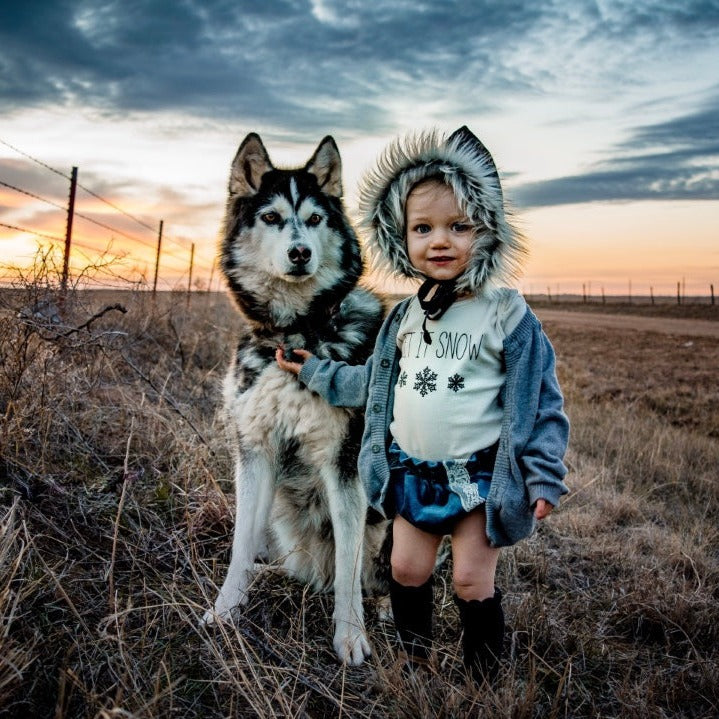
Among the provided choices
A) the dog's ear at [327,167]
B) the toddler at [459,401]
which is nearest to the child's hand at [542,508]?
the toddler at [459,401]

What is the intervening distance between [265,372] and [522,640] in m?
1.66

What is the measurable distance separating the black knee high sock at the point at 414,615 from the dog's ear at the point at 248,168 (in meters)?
2.09

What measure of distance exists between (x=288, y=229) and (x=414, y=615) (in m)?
1.83

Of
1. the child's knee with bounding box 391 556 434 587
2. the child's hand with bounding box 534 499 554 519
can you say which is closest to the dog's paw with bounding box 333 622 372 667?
the child's knee with bounding box 391 556 434 587

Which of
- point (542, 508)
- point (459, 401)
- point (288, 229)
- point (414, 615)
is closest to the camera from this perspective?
point (542, 508)

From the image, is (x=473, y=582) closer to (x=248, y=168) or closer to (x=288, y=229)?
(x=288, y=229)

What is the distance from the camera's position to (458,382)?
2.11 metres

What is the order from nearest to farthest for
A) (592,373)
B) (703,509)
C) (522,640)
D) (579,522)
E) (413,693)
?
(413,693)
(522,640)
(579,522)
(703,509)
(592,373)

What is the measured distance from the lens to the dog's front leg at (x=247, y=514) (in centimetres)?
270

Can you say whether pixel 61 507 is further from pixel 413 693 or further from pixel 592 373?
pixel 592 373

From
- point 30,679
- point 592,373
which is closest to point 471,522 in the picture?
point 30,679

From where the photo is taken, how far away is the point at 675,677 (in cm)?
239

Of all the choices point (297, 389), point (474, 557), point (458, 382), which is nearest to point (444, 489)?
point (474, 557)

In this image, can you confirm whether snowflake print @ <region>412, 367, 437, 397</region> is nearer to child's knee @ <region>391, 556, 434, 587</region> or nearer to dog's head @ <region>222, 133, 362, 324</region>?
child's knee @ <region>391, 556, 434, 587</region>
